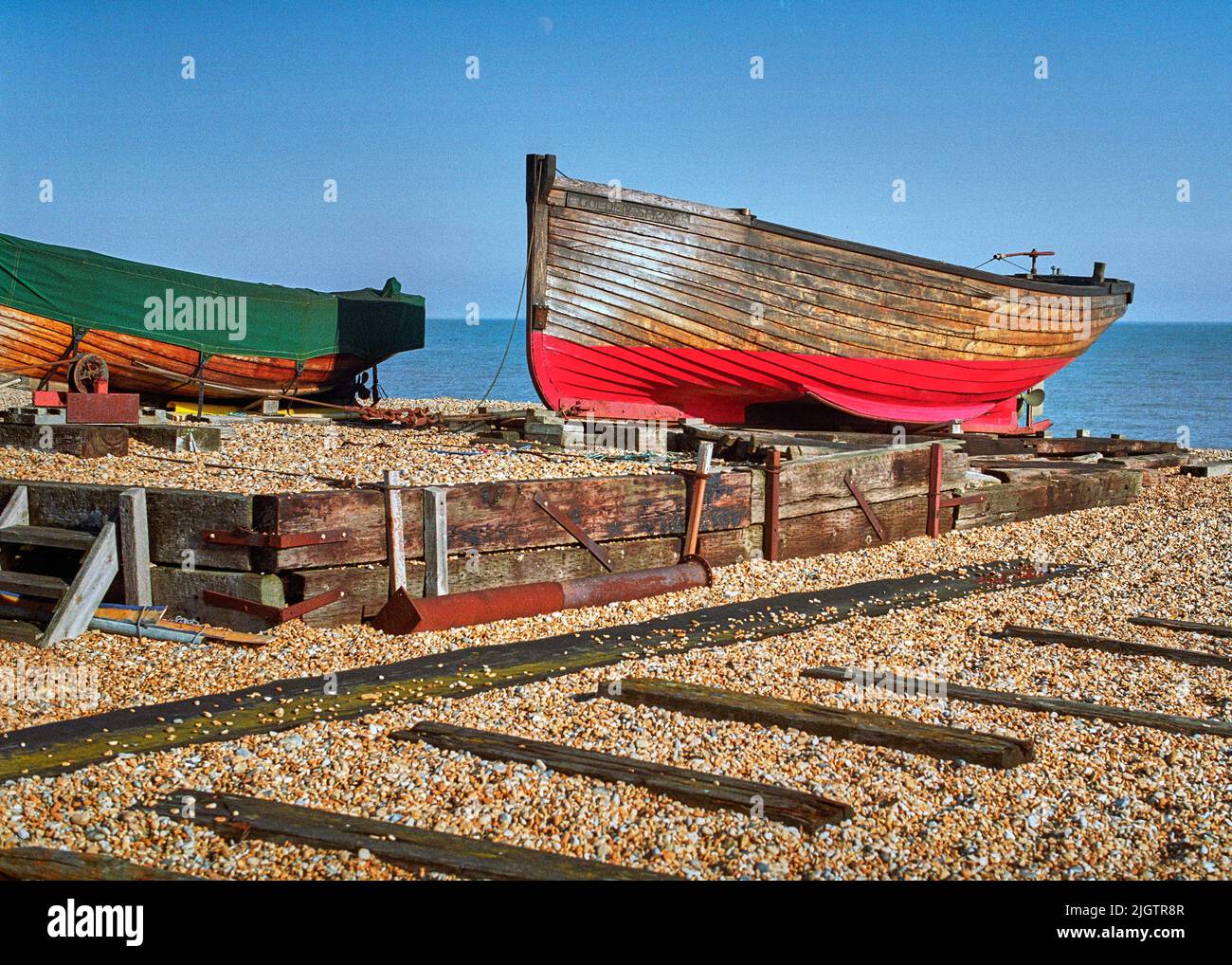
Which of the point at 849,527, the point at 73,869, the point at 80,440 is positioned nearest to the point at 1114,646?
the point at 849,527

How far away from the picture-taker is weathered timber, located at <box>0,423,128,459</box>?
26.4 feet

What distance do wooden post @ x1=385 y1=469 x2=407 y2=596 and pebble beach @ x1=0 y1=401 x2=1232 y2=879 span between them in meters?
0.36

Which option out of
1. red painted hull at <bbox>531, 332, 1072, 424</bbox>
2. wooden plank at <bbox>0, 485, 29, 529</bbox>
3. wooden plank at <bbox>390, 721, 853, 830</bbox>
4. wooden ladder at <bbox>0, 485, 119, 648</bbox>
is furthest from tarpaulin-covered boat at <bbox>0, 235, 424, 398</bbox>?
wooden plank at <bbox>390, 721, 853, 830</bbox>

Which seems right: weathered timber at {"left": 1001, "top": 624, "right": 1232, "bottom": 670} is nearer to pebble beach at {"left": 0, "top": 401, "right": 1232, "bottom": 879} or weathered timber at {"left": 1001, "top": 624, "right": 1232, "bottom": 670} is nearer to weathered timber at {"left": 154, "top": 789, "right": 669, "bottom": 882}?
pebble beach at {"left": 0, "top": 401, "right": 1232, "bottom": 879}

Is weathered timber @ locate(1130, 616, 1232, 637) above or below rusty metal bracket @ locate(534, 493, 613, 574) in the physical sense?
below

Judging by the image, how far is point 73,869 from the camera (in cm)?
327

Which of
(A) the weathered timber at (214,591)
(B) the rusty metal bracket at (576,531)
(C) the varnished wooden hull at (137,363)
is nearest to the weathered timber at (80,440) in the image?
(A) the weathered timber at (214,591)

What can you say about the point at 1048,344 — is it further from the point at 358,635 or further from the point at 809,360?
the point at 358,635

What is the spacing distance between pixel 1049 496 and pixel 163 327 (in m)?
10.1

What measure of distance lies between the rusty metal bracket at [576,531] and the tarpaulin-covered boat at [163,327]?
6965mm

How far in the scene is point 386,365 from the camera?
204ft

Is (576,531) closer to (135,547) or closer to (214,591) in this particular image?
(214,591)

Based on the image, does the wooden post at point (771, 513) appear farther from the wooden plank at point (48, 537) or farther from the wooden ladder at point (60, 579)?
the wooden plank at point (48, 537)
